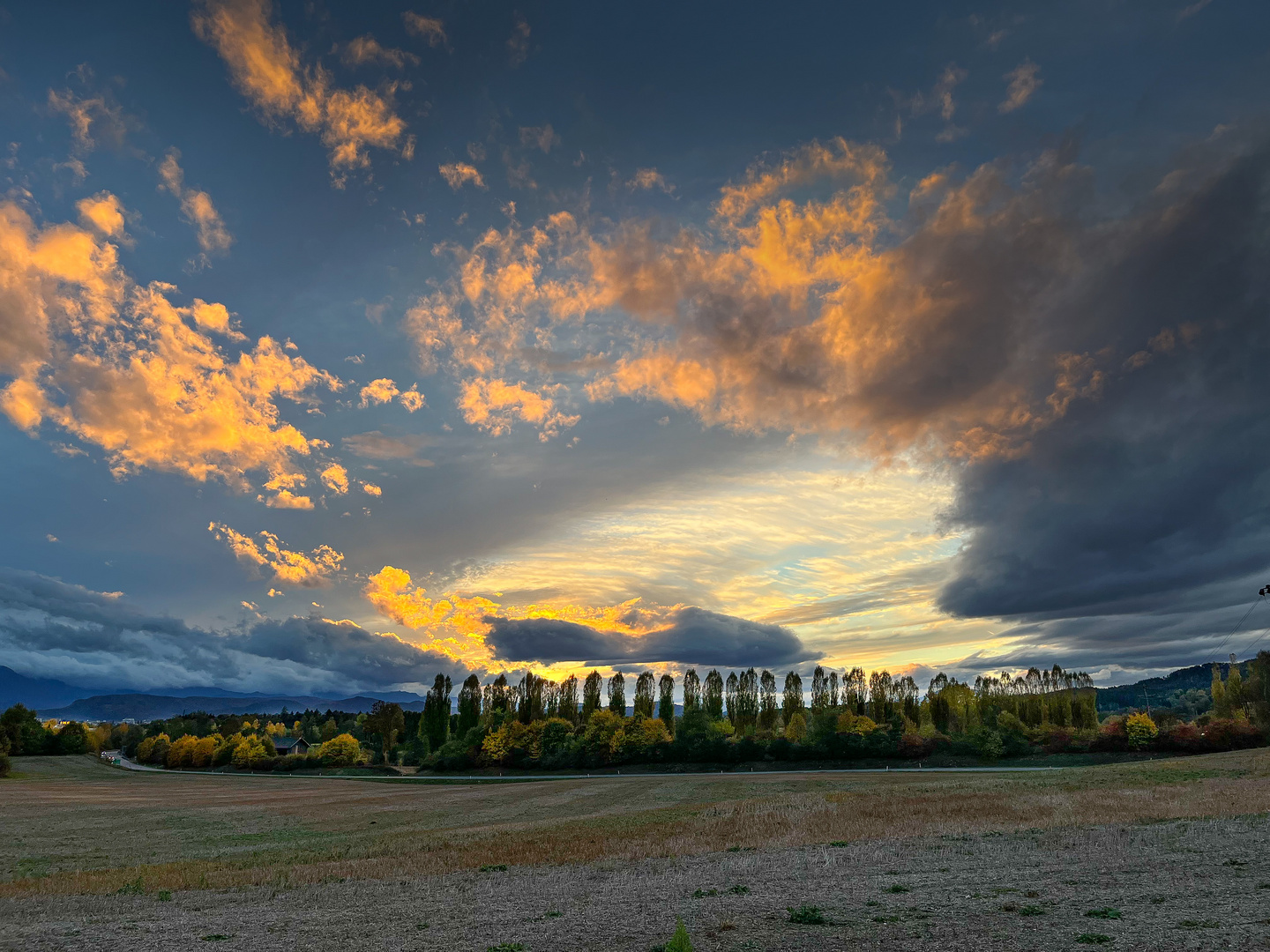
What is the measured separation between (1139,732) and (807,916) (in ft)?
388

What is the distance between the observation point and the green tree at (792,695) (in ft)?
574

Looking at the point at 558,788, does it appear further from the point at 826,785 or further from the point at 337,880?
the point at 337,880

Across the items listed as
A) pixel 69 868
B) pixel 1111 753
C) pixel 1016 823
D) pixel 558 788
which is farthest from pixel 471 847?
pixel 1111 753

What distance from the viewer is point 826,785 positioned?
73.6m

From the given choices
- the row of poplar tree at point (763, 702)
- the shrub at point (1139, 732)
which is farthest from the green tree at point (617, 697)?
the shrub at point (1139, 732)

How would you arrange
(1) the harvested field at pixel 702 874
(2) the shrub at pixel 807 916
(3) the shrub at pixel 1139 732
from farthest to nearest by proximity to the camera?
(3) the shrub at pixel 1139 732 < (2) the shrub at pixel 807 916 < (1) the harvested field at pixel 702 874

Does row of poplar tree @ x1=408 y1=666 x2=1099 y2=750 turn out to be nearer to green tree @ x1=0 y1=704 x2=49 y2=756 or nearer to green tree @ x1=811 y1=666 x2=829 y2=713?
green tree @ x1=811 y1=666 x2=829 y2=713

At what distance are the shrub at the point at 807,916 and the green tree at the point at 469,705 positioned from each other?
153 meters

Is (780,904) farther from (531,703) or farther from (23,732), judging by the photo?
(23,732)

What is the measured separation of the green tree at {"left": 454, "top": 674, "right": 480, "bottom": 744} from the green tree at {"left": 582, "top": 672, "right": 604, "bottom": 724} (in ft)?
87.4

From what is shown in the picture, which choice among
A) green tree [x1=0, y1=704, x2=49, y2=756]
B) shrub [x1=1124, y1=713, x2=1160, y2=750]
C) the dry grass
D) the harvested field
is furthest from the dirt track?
green tree [x1=0, y1=704, x2=49, y2=756]

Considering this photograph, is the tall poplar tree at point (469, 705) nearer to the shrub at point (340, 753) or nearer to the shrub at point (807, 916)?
the shrub at point (340, 753)

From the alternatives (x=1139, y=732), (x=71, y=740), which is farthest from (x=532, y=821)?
(x=71, y=740)

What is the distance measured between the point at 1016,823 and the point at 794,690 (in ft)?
488
